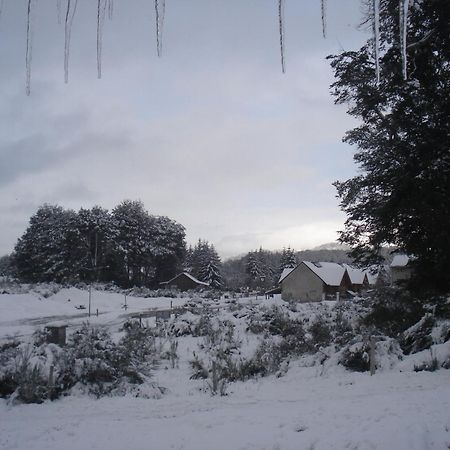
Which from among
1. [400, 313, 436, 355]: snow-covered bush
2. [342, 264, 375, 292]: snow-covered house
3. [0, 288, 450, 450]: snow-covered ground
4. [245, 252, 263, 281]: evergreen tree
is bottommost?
[0, 288, 450, 450]: snow-covered ground

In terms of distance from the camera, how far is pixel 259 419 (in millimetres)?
6055

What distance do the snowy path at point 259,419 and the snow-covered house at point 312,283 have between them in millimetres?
37112

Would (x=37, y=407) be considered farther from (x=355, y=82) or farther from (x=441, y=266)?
(x=355, y=82)

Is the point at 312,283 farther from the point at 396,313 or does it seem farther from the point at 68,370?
the point at 68,370

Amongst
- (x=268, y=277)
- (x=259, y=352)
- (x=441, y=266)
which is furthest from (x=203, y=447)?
(x=268, y=277)

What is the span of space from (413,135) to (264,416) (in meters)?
9.50

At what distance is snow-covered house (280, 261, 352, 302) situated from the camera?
4484 centimetres

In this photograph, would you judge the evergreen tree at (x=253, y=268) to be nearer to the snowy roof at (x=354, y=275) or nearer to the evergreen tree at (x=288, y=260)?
the evergreen tree at (x=288, y=260)

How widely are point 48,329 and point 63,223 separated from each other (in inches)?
1982

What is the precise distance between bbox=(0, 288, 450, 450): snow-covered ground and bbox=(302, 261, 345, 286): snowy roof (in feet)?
119

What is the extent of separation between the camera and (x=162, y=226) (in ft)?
215

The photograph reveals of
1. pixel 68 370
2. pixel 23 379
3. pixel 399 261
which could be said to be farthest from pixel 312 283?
pixel 23 379

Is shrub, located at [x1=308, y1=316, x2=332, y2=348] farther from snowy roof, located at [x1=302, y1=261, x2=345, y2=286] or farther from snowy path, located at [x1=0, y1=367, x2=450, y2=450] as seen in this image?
snowy roof, located at [x1=302, y1=261, x2=345, y2=286]

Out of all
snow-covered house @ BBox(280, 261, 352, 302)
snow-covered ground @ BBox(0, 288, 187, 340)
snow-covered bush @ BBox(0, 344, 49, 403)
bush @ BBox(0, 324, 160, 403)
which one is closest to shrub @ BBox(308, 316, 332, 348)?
bush @ BBox(0, 324, 160, 403)
